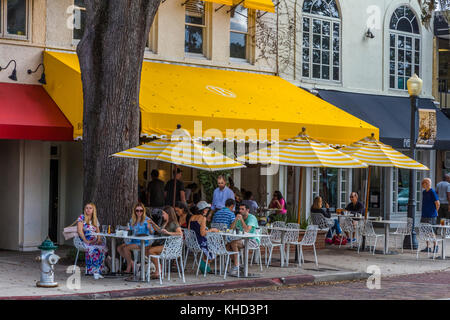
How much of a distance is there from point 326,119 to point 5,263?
8493mm

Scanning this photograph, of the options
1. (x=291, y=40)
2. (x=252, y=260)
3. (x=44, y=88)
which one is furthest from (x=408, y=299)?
(x=291, y=40)

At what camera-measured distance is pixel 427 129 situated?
23.8m

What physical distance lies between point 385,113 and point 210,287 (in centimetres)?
1209

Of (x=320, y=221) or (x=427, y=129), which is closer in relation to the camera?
(x=320, y=221)

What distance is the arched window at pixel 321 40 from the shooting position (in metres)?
22.5

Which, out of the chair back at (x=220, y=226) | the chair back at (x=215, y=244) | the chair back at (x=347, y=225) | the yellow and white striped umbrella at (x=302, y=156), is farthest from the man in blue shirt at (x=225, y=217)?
the chair back at (x=347, y=225)

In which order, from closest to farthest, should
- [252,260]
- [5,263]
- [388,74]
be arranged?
[5,263]
[252,260]
[388,74]

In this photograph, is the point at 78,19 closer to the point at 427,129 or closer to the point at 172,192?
the point at 172,192

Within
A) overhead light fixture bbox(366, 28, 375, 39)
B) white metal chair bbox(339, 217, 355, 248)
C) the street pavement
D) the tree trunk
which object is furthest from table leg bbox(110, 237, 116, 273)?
overhead light fixture bbox(366, 28, 375, 39)

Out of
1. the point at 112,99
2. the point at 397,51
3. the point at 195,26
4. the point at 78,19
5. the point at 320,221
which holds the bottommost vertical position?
the point at 320,221

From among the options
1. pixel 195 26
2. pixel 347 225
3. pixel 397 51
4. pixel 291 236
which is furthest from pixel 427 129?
pixel 291 236

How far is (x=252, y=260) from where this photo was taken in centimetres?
1580

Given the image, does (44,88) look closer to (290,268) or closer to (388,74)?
(290,268)

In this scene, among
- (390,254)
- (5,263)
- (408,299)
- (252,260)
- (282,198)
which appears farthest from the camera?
(282,198)
